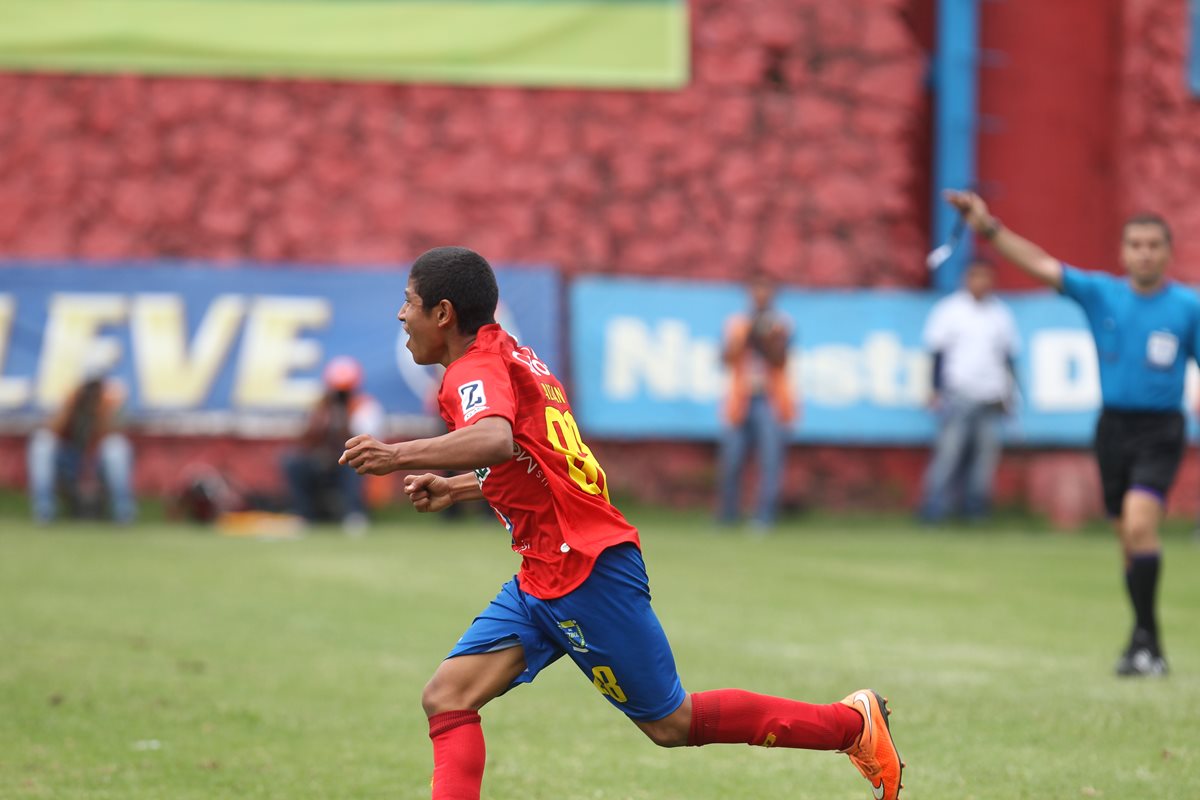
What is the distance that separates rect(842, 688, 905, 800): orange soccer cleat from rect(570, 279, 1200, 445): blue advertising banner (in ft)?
41.6

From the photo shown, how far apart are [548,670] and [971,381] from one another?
29.6 feet

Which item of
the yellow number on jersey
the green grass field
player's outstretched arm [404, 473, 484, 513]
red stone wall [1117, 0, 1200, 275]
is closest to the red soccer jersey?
the yellow number on jersey

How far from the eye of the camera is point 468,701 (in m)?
5.12

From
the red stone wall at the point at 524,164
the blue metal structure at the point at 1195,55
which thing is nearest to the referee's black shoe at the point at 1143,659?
the red stone wall at the point at 524,164

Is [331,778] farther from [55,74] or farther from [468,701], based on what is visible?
[55,74]

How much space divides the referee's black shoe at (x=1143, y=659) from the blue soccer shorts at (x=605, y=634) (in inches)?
173

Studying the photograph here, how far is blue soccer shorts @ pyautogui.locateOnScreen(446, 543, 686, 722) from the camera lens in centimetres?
507

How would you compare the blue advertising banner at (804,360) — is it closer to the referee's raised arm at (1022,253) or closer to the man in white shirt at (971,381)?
the man in white shirt at (971,381)

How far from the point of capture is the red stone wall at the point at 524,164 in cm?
1866

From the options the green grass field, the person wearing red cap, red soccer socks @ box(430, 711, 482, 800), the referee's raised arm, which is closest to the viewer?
red soccer socks @ box(430, 711, 482, 800)

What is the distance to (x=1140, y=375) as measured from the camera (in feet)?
29.1

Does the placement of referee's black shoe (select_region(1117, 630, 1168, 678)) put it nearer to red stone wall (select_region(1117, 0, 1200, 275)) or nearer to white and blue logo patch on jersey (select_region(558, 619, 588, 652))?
white and blue logo patch on jersey (select_region(558, 619, 588, 652))

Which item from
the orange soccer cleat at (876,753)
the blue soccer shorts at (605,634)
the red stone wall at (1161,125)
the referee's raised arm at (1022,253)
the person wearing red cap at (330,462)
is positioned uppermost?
the red stone wall at (1161,125)

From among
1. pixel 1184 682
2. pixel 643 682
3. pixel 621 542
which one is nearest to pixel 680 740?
pixel 643 682
